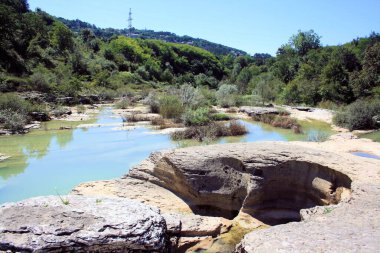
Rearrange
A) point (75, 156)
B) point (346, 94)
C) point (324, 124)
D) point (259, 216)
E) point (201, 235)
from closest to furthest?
point (201, 235) → point (259, 216) → point (75, 156) → point (324, 124) → point (346, 94)

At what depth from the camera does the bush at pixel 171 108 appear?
18.7m

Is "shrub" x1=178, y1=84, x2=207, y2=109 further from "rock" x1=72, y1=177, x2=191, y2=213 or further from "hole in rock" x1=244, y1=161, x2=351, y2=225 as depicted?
"hole in rock" x1=244, y1=161, x2=351, y2=225

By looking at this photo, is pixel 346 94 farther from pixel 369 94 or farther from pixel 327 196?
pixel 327 196

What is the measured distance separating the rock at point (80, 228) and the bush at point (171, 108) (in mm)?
13694

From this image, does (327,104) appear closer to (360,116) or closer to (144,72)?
(360,116)

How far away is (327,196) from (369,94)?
19.8 metres

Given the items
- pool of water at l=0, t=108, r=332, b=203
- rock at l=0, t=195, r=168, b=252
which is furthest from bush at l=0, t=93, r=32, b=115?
rock at l=0, t=195, r=168, b=252

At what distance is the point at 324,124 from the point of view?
18.2m

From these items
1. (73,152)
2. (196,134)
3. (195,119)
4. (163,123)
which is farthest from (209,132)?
(73,152)

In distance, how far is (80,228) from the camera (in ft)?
13.1

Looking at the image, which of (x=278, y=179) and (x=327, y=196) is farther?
(x=278, y=179)

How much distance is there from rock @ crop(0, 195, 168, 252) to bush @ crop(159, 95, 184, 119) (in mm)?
13694

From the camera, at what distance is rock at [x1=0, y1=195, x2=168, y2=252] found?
12.6 feet

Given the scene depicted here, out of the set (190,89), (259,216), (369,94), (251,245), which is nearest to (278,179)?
(259,216)
